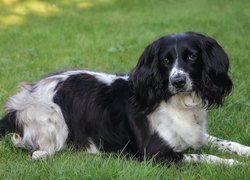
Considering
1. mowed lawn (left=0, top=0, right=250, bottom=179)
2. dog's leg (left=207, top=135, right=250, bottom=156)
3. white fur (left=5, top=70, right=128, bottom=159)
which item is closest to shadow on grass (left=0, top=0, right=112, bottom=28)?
mowed lawn (left=0, top=0, right=250, bottom=179)

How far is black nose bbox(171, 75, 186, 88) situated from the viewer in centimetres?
477

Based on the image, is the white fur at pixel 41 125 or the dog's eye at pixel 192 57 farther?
the white fur at pixel 41 125

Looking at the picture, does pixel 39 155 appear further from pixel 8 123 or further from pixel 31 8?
pixel 31 8

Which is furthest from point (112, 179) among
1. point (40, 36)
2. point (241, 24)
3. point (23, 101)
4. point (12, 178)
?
point (241, 24)

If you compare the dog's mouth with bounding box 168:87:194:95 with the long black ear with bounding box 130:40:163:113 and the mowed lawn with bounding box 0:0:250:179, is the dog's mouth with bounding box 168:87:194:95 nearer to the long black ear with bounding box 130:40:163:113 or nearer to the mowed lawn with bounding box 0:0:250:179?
the long black ear with bounding box 130:40:163:113

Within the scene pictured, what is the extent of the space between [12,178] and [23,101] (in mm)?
1146

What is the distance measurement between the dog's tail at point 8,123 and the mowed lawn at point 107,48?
0.10 metres

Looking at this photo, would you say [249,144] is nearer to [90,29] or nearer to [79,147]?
[79,147]

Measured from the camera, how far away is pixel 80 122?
5.38 metres

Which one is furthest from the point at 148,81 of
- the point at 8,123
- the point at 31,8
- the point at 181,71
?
the point at 31,8

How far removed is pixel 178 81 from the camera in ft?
15.7

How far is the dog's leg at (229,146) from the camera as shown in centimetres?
523

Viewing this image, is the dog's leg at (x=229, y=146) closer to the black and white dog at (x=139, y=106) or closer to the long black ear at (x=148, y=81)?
the black and white dog at (x=139, y=106)

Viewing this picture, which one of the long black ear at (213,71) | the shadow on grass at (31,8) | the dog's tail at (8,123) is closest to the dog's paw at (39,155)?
the dog's tail at (8,123)
